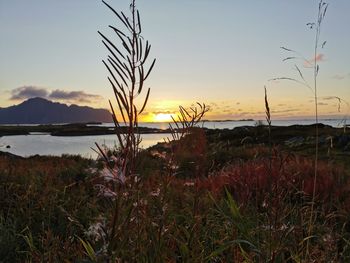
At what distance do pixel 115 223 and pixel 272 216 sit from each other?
84 centimetres

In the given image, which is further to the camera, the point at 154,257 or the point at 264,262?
the point at 154,257

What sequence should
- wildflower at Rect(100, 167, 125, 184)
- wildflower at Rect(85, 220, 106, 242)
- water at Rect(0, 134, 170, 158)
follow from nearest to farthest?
wildflower at Rect(100, 167, 125, 184), wildflower at Rect(85, 220, 106, 242), water at Rect(0, 134, 170, 158)

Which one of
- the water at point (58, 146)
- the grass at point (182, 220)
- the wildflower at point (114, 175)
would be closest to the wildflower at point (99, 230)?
the grass at point (182, 220)

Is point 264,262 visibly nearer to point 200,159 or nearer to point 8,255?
point 200,159

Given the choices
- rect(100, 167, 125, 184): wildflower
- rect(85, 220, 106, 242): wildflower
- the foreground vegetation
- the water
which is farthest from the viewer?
the water

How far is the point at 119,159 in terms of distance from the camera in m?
1.24

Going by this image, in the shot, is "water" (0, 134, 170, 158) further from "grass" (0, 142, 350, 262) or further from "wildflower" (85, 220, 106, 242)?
"wildflower" (85, 220, 106, 242)

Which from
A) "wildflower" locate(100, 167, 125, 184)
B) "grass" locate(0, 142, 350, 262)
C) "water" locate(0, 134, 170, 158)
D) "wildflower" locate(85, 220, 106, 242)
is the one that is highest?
"wildflower" locate(100, 167, 125, 184)

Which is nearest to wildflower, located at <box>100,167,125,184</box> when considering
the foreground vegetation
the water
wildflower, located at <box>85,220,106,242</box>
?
the foreground vegetation

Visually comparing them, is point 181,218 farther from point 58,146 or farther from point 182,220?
point 58,146

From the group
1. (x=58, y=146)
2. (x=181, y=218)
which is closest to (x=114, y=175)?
(x=181, y=218)

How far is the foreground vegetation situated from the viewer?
5.75ft

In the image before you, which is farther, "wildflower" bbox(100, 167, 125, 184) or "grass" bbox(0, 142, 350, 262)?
"grass" bbox(0, 142, 350, 262)

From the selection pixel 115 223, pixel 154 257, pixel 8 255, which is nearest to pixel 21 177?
pixel 8 255
